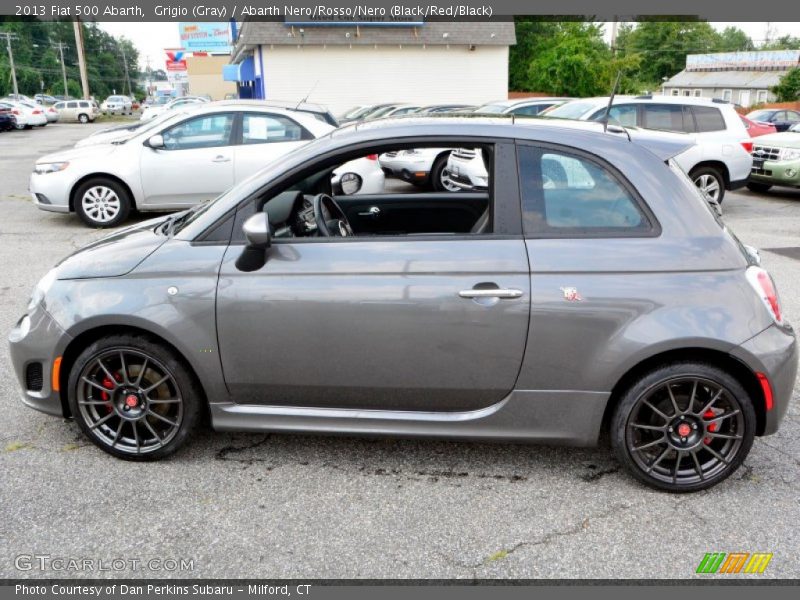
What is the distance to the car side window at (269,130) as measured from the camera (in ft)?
31.3

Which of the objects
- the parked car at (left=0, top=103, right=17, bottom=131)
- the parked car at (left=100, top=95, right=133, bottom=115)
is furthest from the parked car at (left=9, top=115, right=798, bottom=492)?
the parked car at (left=100, top=95, right=133, bottom=115)

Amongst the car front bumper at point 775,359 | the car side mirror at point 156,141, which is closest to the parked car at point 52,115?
the car side mirror at point 156,141

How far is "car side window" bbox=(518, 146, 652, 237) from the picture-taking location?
3279 millimetres

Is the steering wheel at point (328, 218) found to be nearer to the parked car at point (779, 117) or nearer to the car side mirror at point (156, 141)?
the car side mirror at point (156, 141)

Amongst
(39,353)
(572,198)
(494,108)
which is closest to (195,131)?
(39,353)

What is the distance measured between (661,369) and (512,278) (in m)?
0.81

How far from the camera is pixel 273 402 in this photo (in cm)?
351

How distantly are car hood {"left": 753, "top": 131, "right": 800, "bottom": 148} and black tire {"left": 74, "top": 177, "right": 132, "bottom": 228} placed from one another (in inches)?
419

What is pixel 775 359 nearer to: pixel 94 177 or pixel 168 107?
pixel 94 177

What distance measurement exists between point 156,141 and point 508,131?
7236 millimetres

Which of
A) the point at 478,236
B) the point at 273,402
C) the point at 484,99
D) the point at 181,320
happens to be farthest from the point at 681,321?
the point at 484,99

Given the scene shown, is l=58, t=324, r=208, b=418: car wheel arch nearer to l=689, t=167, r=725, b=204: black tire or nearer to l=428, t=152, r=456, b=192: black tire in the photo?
l=428, t=152, r=456, b=192: black tire

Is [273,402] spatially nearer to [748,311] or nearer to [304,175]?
[304,175]

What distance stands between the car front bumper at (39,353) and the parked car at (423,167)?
8.14 metres
